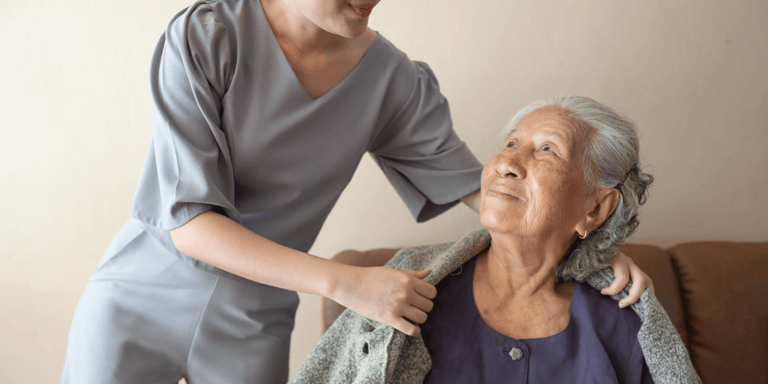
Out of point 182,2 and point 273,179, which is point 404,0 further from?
point 273,179

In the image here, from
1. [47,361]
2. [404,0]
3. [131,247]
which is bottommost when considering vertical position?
[47,361]

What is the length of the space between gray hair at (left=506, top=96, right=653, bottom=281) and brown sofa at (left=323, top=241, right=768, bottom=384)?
45 cm

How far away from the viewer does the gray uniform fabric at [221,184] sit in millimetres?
854

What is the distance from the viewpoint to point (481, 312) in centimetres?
122

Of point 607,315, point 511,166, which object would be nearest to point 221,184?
point 511,166

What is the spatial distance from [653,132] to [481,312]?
109 cm

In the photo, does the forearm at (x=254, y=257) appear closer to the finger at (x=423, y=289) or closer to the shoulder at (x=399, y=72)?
the finger at (x=423, y=289)

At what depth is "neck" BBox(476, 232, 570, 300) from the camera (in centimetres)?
117

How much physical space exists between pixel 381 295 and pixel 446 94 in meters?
1.06

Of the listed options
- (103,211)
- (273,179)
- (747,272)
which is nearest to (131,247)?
(273,179)

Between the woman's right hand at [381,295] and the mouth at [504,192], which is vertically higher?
the mouth at [504,192]

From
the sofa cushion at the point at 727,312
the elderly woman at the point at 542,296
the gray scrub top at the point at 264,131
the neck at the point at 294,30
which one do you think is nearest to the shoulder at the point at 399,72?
the gray scrub top at the point at 264,131

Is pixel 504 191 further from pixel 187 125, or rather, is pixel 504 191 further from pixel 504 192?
pixel 187 125

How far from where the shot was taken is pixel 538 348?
116 cm
